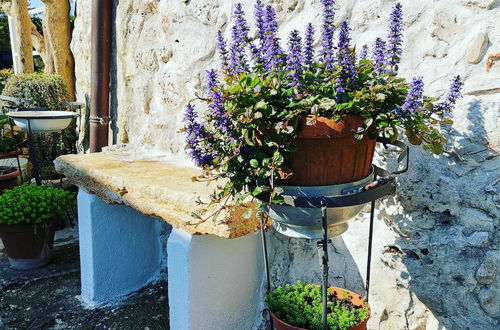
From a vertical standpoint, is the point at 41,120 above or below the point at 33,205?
above

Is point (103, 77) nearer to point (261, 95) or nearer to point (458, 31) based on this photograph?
point (261, 95)

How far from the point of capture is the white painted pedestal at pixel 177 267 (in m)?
1.71

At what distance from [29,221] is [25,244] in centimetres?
19

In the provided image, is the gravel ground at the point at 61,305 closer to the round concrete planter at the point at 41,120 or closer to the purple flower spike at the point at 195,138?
the round concrete planter at the point at 41,120

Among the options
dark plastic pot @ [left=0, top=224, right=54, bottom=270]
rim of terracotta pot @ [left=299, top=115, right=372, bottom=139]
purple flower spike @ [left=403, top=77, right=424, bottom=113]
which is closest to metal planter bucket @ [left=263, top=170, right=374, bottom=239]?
rim of terracotta pot @ [left=299, top=115, right=372, bottom=139]

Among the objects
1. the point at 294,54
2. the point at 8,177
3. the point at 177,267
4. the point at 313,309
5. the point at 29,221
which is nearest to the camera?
the point at 294,54

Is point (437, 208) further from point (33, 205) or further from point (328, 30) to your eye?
point (33, 205)

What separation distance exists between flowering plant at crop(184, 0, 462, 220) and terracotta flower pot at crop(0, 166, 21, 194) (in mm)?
3373

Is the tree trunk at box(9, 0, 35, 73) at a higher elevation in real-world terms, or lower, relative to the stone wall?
higher

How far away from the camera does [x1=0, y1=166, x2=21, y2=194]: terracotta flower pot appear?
3.95 meters

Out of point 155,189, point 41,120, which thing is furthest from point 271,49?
point 41,120

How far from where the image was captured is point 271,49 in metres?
1.21

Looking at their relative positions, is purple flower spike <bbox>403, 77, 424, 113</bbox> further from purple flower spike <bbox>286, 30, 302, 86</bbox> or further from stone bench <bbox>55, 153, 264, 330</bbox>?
stone bench <bbox>55, 153, 264, 330</bbox>

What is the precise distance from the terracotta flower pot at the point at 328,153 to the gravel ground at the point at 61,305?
4.64 feet
